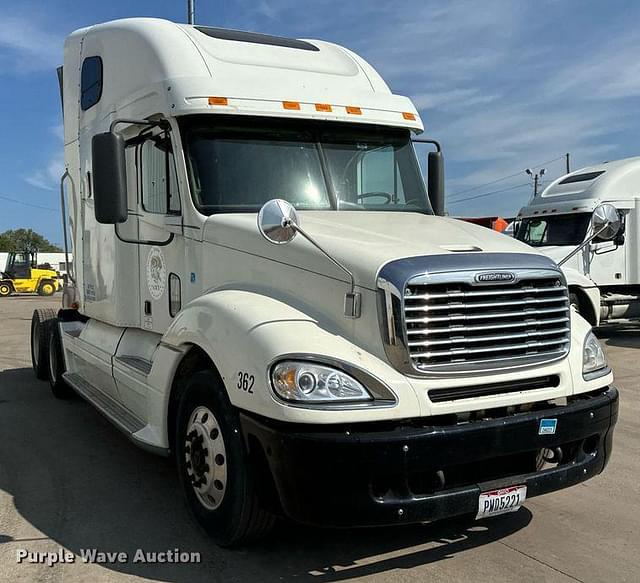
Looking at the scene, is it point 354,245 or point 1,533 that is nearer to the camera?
point 354,245

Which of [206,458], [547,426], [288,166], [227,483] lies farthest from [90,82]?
[547,426]

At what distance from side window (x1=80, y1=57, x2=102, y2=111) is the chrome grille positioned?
4.26 metres

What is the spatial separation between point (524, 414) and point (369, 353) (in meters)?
0.88

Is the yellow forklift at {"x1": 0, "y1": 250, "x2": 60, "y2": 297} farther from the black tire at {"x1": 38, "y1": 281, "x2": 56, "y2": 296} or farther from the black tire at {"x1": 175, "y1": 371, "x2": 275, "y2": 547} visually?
the black tire at {"x1": 175, "y1": 371, "x2": 275, "y2": 547}

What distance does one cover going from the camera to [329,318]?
12.4 feet

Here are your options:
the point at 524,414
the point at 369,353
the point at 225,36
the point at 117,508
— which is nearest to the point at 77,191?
the point at 225,36

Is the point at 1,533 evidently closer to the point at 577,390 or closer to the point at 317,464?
the point at 317,464

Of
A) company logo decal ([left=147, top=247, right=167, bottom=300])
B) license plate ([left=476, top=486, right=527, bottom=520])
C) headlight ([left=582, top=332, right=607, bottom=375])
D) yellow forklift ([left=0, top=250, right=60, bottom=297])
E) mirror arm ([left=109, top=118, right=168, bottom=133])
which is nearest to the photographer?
license plate ([left=476, top=486, right=527, bottom=520])

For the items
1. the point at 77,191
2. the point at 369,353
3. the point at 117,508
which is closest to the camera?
the point at 369,353

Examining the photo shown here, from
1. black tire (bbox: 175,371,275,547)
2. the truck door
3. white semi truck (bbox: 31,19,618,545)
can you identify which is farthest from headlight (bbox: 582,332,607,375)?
the truck door

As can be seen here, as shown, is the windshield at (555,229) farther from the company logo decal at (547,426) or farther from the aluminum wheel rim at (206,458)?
the aluminum wheel rim at (206,458)

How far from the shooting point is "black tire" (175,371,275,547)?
11.9ft

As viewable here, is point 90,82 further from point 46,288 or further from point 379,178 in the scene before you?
point 46,288

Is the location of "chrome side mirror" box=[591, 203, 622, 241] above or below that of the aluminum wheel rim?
above
